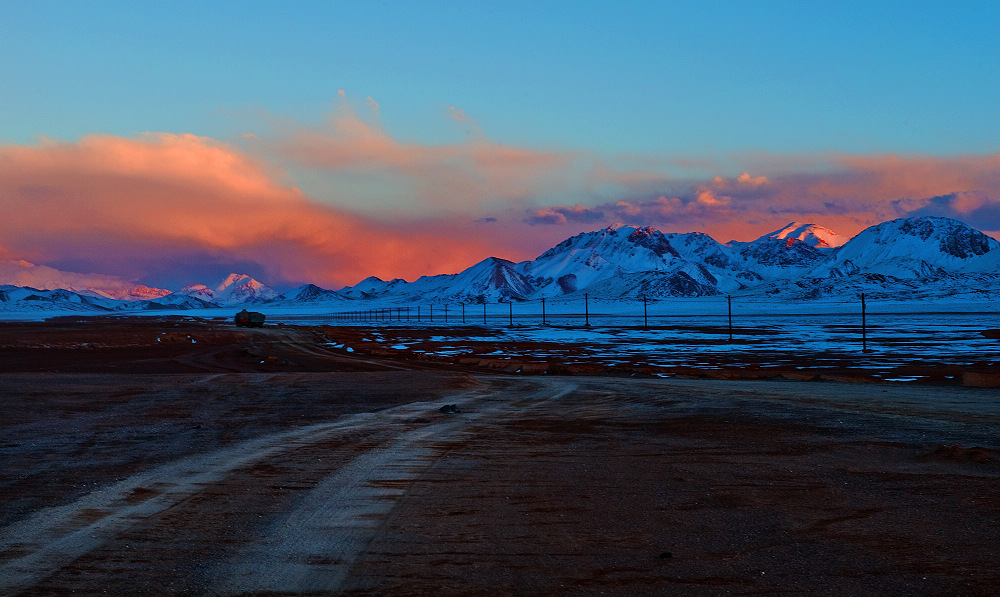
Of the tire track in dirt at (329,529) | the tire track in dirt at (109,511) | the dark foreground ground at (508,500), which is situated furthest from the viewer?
the tire track in dirt at (109,511)

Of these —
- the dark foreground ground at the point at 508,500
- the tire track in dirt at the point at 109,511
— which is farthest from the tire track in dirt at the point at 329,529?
the tire track in dirt at the point at 109,511

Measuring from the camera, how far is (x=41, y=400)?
62.2ft

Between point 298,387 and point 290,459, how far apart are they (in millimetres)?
12317

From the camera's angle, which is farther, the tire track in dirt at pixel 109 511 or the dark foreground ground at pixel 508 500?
the tire track in dirt at pixel 109 511

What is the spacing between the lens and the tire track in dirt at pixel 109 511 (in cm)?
621

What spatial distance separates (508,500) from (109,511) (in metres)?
3.93

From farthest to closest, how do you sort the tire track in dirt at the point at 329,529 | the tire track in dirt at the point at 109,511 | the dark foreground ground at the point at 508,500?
the tire track in dirt at the point at 109,511, the dark foreground ground at the point at 508,500, the tire track in dirt at the point at 329,529

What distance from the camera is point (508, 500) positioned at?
8344mm

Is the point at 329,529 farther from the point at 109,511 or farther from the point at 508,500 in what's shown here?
the point at 109,511

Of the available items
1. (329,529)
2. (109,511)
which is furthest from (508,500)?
(109,511)

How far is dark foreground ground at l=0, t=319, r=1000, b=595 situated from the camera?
5.93m

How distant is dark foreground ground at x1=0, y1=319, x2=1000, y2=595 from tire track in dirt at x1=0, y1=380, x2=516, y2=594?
4 centimetres

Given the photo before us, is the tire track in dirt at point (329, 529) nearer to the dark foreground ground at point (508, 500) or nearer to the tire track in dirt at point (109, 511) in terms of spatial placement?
the dark foreground ground at point (508, 500)

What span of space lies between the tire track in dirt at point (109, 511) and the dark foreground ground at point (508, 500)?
→ 4 centimetres
